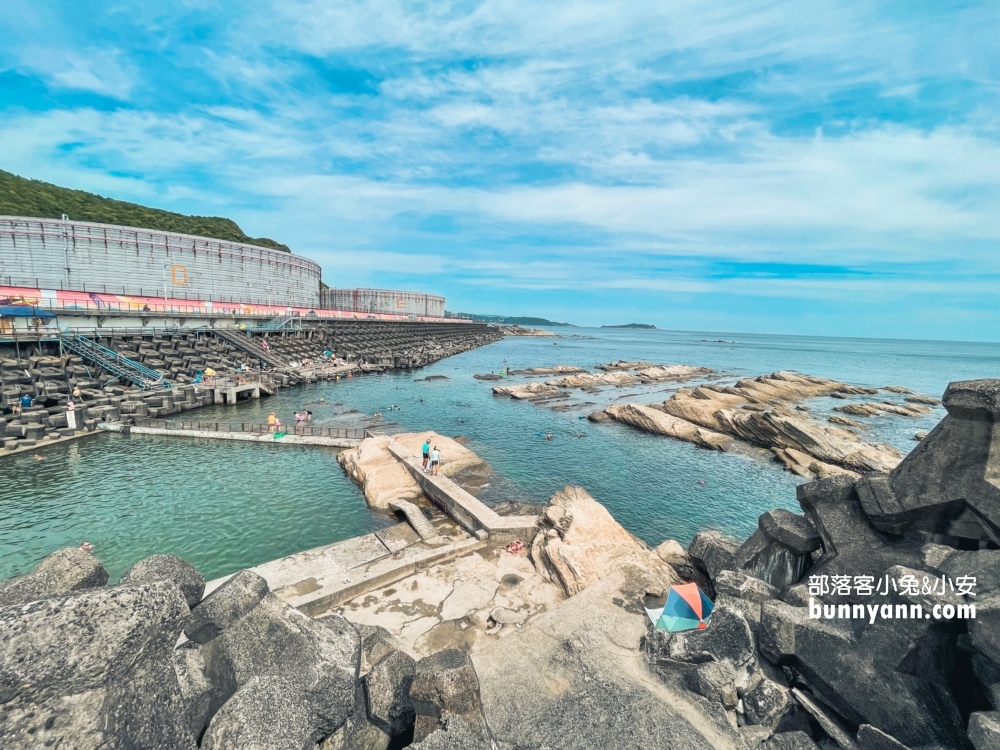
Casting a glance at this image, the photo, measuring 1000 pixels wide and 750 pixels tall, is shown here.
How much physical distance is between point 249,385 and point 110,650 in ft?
125

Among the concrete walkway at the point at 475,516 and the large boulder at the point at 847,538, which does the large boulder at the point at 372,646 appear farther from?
the large boulder at the point at 847,538

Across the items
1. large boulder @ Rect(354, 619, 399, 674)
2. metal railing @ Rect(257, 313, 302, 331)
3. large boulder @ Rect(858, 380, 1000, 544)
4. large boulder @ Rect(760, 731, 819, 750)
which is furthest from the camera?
metal railing @ Rect(257, 313, 302, 331)

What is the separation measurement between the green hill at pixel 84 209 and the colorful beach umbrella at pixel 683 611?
323 feet

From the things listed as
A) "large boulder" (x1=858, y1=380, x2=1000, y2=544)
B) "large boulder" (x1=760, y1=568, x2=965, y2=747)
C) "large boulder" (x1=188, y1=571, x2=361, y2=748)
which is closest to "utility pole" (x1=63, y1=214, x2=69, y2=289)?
"large boulder" (x1=188, y1=571, x2=361, y2=748)

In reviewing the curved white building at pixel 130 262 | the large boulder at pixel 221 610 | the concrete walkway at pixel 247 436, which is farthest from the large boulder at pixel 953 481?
the curved white building at pixel 130 262

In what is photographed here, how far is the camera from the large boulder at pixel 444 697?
228 inches

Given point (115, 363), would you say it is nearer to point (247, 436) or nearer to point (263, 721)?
point (247, 436)

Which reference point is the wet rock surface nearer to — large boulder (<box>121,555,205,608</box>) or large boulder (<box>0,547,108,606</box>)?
large boulder (<box>121,555,205,608</box>)

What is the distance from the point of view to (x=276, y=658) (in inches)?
249

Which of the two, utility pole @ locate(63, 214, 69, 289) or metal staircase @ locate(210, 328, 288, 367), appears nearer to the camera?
metal staircase @ locate(210, 328, 288, 367)

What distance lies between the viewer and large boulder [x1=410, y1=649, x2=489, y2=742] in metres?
5.79

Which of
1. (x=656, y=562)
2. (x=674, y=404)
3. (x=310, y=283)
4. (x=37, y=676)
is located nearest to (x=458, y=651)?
(x=37, y=676)

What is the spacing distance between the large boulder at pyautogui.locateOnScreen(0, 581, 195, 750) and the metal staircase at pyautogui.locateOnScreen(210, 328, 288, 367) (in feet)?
163

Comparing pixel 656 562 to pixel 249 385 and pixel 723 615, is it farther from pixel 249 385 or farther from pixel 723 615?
pixel 249 385
